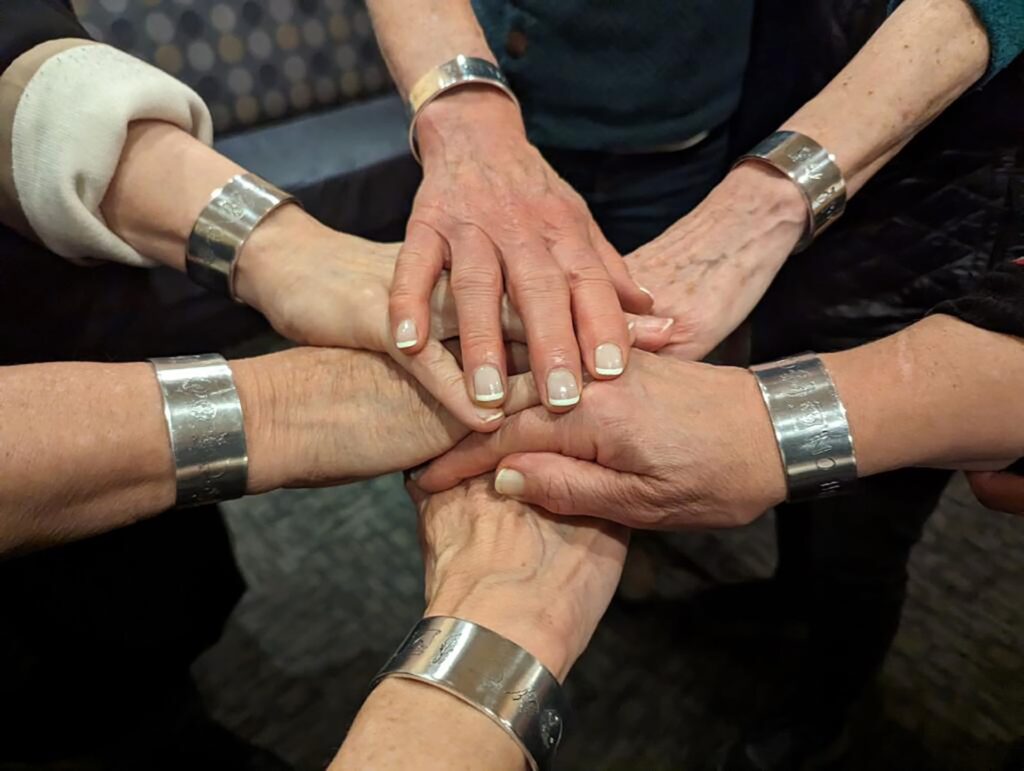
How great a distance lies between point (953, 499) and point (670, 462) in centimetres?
42

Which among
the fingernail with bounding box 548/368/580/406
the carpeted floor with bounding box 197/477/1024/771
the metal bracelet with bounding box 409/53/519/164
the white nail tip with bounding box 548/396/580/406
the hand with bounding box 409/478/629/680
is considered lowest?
the carpeted floor with bounding box 197/477/1024/771

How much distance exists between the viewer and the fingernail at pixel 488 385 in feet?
2.69

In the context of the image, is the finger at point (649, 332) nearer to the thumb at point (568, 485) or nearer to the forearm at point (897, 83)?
the thumb at point (568, 485)

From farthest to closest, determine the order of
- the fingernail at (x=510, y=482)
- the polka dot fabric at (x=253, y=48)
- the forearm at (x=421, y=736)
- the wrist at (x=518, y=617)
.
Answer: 1. the polka dot fabric at (x=253, y=48)
2. the fingernail at (x=510, y=482)
3. the wrist at (x=518, y=617)
4. the forearm at (x=421, y=736)

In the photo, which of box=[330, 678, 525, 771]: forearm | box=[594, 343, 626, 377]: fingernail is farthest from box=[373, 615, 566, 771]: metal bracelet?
box=[594, 343, 626, 377]: fingernail

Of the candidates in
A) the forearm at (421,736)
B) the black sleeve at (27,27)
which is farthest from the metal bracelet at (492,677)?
the black sleeve at (27,27)

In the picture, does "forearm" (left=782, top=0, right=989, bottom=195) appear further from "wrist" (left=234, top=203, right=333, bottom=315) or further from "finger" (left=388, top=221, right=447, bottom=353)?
"wrist" (left=234, top=203, right=333, bottom=315)

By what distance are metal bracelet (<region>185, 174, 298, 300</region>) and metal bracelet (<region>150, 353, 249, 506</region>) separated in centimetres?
21

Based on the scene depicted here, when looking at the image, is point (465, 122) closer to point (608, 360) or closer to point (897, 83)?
point (608, 360)

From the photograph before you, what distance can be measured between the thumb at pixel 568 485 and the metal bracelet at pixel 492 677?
0.54ft

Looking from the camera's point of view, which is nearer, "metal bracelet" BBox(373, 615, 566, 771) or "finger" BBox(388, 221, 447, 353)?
"metal bracelet" BBox(373, 615, 566, 771)

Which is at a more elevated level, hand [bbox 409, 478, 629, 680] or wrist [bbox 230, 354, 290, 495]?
wrist [bbox 230, 354, 290, 495]

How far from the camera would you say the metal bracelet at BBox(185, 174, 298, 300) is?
0.99m

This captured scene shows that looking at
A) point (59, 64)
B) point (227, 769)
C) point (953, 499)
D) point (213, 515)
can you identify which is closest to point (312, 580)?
point (213, 515)
